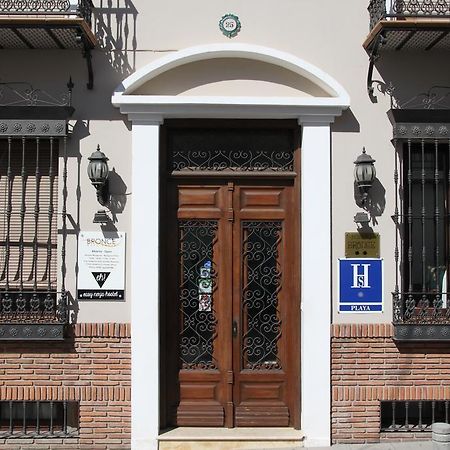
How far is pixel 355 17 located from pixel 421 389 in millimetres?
3960

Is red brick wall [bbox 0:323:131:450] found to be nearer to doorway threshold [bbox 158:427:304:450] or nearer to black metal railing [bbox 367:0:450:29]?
doorway threshold [bbox 158:427:304:450]

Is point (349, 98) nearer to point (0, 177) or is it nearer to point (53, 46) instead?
point (53, 46)

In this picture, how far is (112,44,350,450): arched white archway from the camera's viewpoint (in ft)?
22.0

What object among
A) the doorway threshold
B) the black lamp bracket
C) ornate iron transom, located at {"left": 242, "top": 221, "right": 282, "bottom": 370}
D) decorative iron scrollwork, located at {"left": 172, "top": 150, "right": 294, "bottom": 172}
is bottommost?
the doorway threshold

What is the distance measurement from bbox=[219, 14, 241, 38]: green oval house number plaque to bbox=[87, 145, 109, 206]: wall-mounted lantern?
5.98 ft

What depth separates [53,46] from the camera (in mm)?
A: 6809

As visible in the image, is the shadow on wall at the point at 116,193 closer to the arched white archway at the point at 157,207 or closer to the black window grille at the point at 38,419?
the arched white archway at the point at 157,207

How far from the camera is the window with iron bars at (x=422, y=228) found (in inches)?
268

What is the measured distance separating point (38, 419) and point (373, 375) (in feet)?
11.6

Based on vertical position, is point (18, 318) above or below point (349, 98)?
below

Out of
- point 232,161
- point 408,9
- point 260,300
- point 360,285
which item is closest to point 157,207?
point 232,161

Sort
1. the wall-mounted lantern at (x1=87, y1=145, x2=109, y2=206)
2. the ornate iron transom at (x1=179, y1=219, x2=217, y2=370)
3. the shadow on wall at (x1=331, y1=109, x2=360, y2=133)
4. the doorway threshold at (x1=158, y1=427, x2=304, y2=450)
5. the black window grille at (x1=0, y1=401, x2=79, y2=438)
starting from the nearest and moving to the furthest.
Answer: the wall-mounted lantern at (x1=87, y1=145, x2=109, y2=206) < the doorway threshold at (x1=158, y1=427, x2=304, y2=450) < the black window grille at (x1=0, y1=401, x2=79, y2=438) < the shadow on wall at (x1=331, y1=109, x2=360, y2=133) < the ornate iron transom at (x1=179, y1=219, x2=217, y2=370)

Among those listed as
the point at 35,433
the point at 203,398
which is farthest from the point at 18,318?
the point at 203,398

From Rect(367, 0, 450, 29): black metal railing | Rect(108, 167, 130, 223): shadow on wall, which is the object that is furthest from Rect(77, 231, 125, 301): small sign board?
Rect(367, 0, 450, 29): black metal railing
